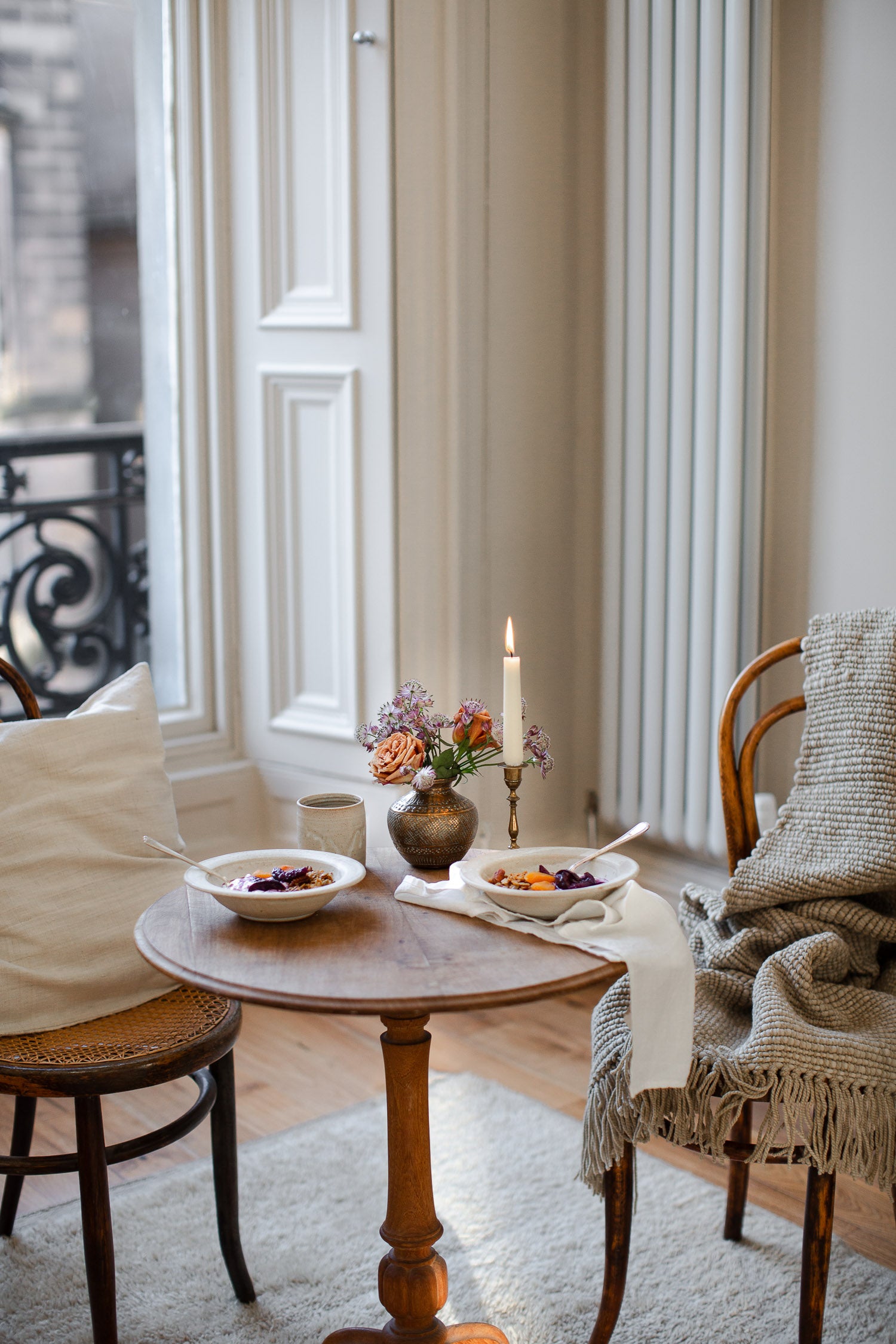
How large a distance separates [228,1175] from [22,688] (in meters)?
0.74

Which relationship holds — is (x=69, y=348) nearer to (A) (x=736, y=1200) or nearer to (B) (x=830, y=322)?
(B) (x=830, y=322)

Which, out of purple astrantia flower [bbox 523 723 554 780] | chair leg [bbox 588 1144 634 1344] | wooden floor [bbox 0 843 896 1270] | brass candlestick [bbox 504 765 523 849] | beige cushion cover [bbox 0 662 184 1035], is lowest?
wooden floor [bbox 0 843 896 1270]

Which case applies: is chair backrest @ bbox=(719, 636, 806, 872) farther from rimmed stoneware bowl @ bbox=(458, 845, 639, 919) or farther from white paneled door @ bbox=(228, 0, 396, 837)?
white paneled door @ bbox=(228, 0, 396, 837)

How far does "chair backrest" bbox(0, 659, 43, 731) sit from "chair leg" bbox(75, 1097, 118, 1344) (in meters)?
0.61

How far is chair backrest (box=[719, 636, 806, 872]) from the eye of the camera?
1.93 m

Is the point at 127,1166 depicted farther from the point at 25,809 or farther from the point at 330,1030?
the point at 25,809

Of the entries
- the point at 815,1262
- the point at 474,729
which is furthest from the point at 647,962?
the point at 815,1262

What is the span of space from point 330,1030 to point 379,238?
154 cm

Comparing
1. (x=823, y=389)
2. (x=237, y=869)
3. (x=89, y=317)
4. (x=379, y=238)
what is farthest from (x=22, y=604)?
(x=823, y=389)

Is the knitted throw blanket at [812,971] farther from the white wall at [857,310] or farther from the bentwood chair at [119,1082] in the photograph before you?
the white wall at [857,310]

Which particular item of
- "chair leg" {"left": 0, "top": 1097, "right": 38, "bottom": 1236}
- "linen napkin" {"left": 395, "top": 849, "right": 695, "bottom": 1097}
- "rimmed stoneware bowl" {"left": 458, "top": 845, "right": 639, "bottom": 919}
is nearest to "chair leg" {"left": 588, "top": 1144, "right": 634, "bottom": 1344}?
"linen napkin" {"left": 395, "top": 849, "right": 695, "bottom": 1097}

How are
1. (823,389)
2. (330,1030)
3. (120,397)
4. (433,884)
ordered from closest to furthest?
(433,884)
(823,389)
(330,1030)
(120,397)

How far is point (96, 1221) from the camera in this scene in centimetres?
158

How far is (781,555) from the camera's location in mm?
2615
